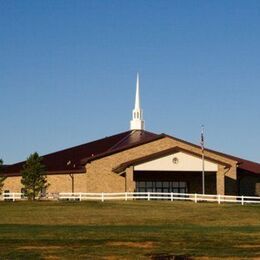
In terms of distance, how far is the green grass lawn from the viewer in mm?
21266

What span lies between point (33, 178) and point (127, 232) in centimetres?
3446

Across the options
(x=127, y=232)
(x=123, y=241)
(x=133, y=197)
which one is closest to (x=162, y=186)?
(x=133, y=197)

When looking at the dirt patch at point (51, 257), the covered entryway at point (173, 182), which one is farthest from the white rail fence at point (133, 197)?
the dirt patch at point (51, 257)

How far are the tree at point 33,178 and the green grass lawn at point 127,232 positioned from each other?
15.5 meters

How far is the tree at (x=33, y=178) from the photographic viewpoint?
6159cm

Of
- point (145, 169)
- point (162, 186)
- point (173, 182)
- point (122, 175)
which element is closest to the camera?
point (145, 169)

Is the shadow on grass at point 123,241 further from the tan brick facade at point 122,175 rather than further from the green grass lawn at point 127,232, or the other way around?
the tan brick facade at point 122,175

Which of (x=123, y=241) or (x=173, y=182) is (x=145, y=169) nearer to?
(x=173, y=182)

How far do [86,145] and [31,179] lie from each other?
11.5 metres

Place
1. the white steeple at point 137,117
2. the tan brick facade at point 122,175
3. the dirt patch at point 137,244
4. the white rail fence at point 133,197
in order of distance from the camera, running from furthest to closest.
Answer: the white steeple at point 137,117, the tan brick facade at point 122,175, the white rail fence at point 133,197, the dirt patch at point 137,244

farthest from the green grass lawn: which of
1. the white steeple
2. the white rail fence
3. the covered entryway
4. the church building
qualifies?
the white steeple

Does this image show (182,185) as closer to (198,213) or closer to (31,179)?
(31,179)

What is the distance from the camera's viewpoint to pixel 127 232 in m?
28.6

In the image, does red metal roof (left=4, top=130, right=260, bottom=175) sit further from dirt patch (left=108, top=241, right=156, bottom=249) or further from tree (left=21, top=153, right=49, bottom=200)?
dirt patch (left=108, top=241, right=156, bottom=249)
